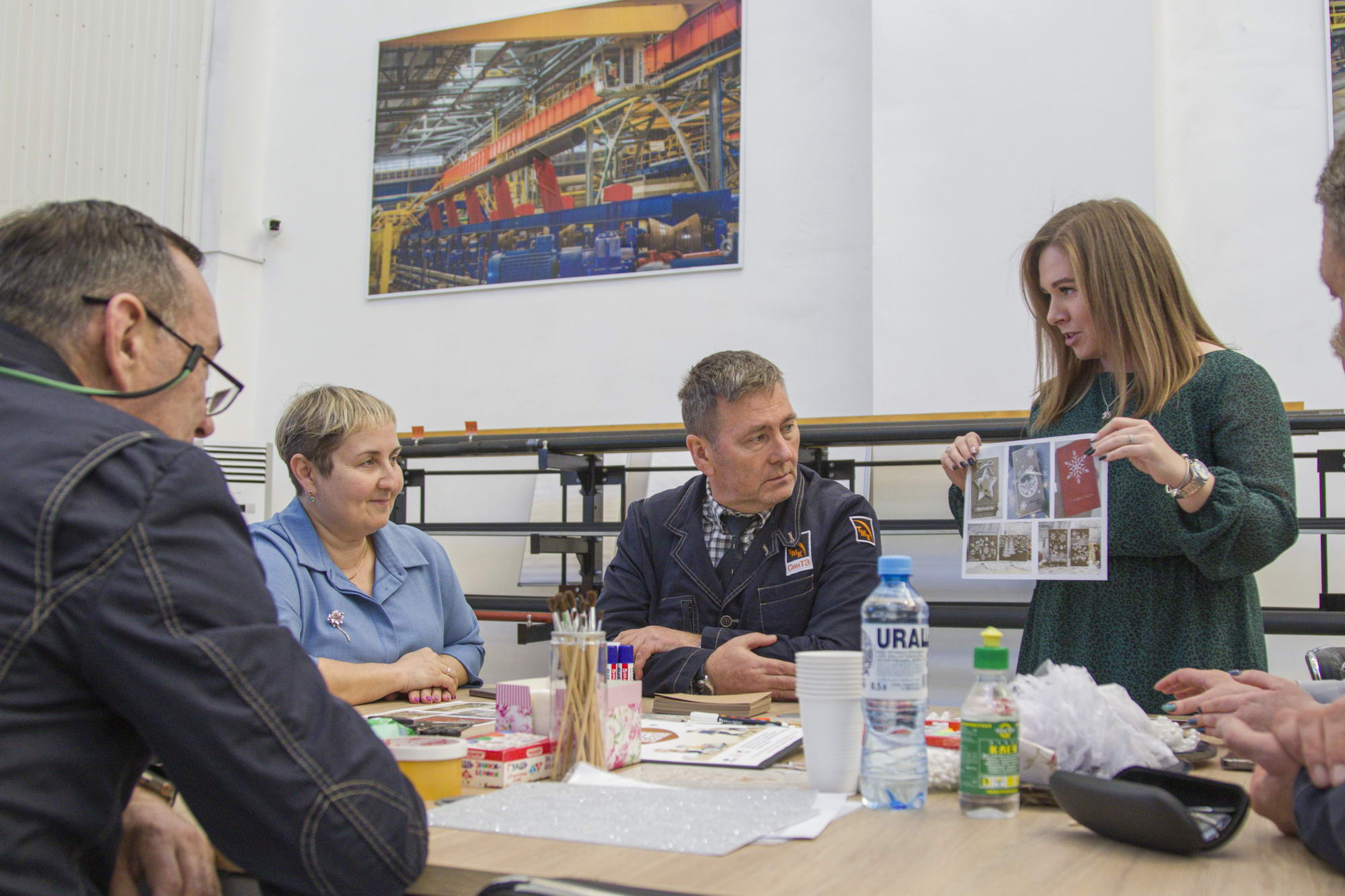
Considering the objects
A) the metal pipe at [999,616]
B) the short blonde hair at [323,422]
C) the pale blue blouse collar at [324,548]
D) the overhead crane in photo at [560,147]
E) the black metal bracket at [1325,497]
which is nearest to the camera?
the pale blue blouse collar at [324,548]

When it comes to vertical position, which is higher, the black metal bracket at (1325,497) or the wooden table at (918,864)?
the black metal bracket at (1325,497)

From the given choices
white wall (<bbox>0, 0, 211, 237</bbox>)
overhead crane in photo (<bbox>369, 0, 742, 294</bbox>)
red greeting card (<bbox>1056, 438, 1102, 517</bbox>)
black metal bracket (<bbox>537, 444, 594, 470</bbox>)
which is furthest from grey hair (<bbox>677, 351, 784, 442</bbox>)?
white wall (<bbox>0, 0, 211, 237</bbox>)

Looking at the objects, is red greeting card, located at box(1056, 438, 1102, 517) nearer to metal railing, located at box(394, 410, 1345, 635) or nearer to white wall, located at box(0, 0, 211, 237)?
metal railing, located at box(394, 410, 1345, 635)

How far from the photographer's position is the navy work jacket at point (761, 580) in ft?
6.95

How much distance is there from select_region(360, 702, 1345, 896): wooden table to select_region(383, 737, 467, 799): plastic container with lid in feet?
0.43

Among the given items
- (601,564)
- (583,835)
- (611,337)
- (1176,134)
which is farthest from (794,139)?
(583,835)

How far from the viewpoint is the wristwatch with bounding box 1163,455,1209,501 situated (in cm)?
180

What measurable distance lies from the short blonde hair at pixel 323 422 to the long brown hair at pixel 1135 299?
1436 mm

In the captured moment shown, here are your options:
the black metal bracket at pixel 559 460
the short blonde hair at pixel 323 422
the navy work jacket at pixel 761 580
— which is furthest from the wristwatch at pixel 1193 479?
the black metal bracket at pixel 559 460

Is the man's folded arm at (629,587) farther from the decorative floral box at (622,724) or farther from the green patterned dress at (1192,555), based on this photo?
the decorative floral box at (622,724)

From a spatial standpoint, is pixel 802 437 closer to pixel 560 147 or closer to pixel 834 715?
pixel 560 147

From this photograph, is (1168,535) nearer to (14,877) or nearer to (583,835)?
(583,835)

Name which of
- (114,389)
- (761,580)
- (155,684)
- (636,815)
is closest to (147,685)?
(155,684)

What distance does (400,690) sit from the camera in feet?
6.46
